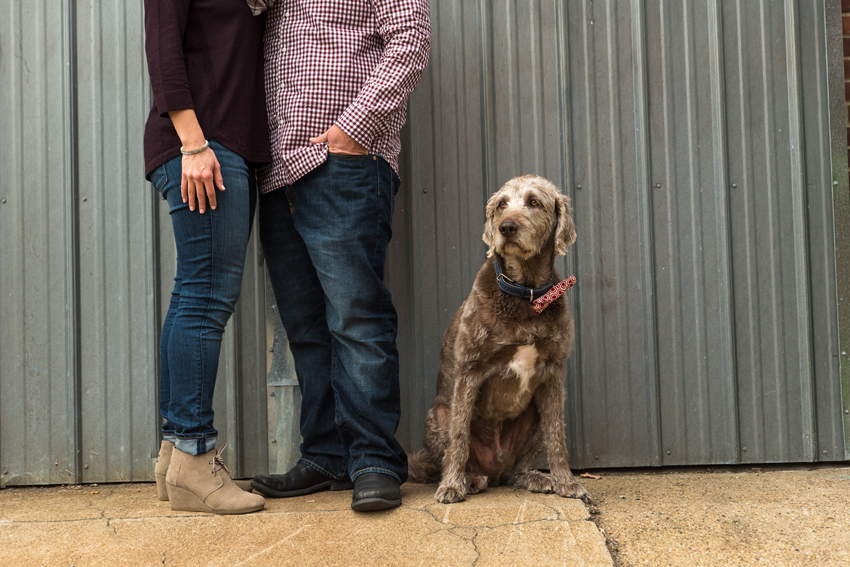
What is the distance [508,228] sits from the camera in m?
2.42

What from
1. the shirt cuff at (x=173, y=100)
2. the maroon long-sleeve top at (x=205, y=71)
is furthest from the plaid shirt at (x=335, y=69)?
the shirt cuff at (x=173, y=100)

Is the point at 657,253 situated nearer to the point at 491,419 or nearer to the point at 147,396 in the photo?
the point at 491,419

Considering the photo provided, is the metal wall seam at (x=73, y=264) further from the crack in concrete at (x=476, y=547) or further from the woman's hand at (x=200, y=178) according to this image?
the crack in concrete at (x=476, y=547)

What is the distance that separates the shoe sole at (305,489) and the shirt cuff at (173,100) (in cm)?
152

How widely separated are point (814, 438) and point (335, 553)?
8.25 feet

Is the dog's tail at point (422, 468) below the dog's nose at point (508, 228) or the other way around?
below

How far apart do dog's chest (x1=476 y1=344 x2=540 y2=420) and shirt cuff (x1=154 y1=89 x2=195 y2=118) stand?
157 cm

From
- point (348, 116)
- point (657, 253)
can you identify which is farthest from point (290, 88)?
point (657, 253)

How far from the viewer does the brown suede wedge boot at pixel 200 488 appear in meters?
2.21

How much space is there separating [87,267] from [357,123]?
174 centimetres

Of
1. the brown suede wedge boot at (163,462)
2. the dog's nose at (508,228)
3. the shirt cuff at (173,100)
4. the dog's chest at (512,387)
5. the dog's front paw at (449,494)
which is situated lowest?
the dog's front paw at (449,494)

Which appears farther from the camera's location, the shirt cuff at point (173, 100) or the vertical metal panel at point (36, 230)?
the vertical metal panel at point (36, 230)

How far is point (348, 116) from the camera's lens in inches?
88.2

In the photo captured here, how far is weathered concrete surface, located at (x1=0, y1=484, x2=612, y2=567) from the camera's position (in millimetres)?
1929
